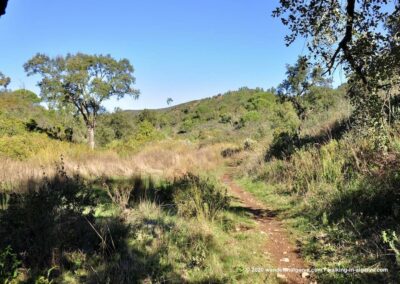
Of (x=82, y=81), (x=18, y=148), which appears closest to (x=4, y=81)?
(x=82, y=81)

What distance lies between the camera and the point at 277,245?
18.4ft

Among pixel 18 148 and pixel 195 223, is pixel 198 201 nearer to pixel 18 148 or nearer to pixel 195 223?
pixel 195 223

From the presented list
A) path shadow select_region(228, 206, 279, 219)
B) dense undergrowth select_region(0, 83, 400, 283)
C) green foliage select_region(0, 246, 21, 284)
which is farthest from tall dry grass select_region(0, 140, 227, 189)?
green foliage select_region(0, 246, 21, 284)

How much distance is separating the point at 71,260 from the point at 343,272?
130 inches

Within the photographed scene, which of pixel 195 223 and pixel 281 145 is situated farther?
pixel 281 145

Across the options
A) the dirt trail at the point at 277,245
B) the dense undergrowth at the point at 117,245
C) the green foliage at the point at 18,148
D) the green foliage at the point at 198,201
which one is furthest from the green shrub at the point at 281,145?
the green foliage at the point at 18,148

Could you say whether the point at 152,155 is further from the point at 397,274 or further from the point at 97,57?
the point at 97,57

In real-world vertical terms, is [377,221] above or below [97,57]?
below

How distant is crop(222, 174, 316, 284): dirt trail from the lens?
448cm

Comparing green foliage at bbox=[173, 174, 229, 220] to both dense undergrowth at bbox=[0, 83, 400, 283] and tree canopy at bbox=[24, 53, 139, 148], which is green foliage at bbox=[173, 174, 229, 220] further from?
tree canopy at bbox=[24, 53, 139, 148]

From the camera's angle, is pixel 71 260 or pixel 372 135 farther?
pixel 372 135

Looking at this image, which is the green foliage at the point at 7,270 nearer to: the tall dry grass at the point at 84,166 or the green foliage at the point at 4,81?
the tall dry grass at the point at 84,166

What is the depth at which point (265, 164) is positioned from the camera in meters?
12.5

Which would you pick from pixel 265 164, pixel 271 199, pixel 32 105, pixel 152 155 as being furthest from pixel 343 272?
pixel 32 105
